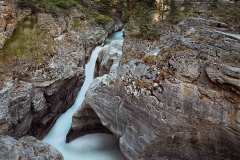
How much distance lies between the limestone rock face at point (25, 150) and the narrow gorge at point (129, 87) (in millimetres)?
36

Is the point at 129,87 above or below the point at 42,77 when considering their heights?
above

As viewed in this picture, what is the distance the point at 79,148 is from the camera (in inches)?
499

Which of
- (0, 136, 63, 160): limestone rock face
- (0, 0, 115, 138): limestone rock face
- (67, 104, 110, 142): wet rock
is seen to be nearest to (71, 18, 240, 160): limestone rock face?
(67, 104, 110, 142): wet rock

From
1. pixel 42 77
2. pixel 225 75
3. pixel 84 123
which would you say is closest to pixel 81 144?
pixel 84 123

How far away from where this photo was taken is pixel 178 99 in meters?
9.63

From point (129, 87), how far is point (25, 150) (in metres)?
3.92

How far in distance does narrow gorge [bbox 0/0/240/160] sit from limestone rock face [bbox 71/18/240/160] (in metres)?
0.03

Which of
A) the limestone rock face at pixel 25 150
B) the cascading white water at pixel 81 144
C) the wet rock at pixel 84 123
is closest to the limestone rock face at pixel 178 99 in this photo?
the wet rock at pixel 84 123

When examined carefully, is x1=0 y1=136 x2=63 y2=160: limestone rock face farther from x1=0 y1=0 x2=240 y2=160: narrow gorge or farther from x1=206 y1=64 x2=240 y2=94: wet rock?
x1=206 y1=64 x2=240 y2=94: wet rock

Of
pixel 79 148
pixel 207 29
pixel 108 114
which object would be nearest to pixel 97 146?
pixel 79 148

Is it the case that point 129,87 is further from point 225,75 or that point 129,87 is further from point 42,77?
point 42,77

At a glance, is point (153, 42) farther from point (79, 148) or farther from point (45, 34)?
point (45, 34)

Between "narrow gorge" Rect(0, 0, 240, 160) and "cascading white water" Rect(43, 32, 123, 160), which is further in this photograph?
"cascading white water" Rect(43, 32, 123, 160)

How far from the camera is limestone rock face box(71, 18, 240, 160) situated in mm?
9148
